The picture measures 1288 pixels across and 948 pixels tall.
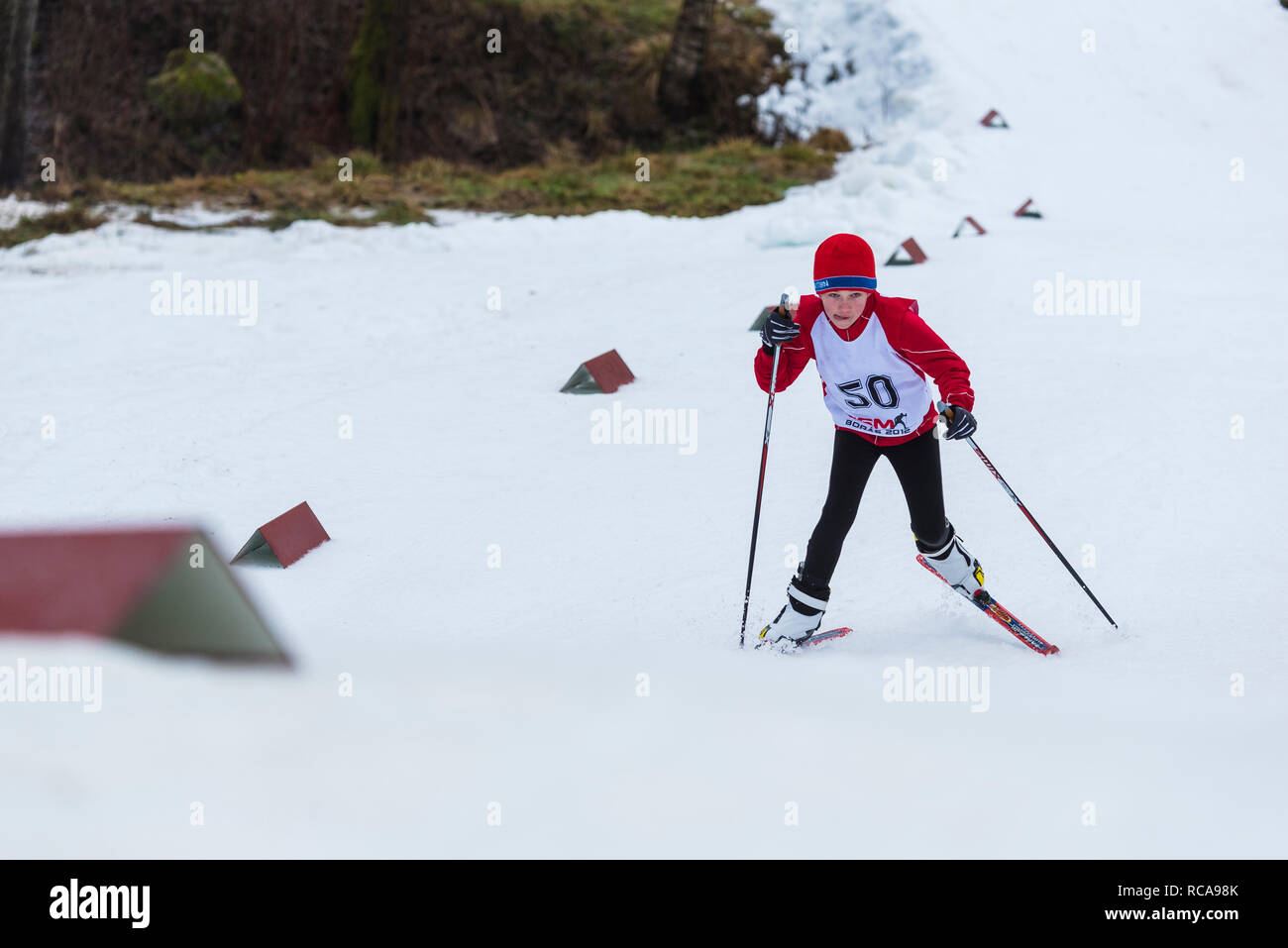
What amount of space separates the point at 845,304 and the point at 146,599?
2.48 meters

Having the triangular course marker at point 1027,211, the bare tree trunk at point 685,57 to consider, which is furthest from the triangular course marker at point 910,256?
the bare tree trunk at point 685,57

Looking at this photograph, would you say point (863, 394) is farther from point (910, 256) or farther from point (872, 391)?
point (910, 256)

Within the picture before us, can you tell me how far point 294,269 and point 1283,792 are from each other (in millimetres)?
8305

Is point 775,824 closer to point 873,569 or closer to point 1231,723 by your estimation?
point 1231,723

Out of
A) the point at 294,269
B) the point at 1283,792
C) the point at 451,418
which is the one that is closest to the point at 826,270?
the point at 1283,792

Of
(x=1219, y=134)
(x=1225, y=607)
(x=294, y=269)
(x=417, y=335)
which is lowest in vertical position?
(x=1225, y=607)

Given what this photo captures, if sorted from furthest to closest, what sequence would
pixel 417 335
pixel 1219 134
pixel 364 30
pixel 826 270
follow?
pixel 364 30 → pixel 1219 134 → pixel 417 335 → pixel 826 270

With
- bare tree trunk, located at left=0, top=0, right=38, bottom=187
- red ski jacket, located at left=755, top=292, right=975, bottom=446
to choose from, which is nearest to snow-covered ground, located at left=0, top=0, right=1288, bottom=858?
red ski jacket, located at left=755, top=292, right=975, bottom=446

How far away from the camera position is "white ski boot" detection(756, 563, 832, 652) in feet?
13.7

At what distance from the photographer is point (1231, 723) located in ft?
11.6

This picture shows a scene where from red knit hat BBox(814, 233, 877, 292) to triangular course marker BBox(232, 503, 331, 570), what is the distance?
8.64 ft

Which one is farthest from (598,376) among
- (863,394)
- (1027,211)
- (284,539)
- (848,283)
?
(1027,211)

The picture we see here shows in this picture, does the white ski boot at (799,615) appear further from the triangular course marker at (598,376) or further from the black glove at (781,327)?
the triangular course marker at (598,376)

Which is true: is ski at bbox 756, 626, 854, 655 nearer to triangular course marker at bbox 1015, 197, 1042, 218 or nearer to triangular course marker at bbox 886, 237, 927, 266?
triangular course marker at bbox 886, 237, 927, 266
